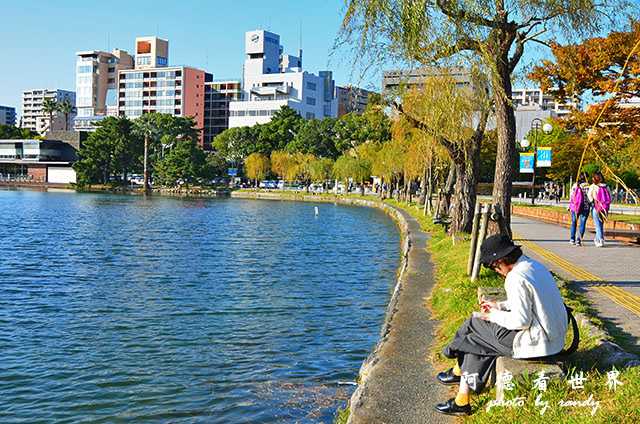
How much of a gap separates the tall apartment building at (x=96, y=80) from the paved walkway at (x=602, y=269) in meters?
150

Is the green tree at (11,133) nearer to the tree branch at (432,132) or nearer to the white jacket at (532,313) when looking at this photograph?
the tree branch at (432,132)

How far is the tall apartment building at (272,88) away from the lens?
4870 inches

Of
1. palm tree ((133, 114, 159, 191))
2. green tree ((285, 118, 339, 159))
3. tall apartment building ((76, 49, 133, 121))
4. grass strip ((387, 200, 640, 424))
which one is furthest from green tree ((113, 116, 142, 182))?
grass strip ((387, 200, 640, 424))

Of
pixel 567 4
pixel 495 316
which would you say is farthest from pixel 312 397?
pixel 567 4

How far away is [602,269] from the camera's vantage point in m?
11.9

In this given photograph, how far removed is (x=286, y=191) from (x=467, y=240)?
67142 mm

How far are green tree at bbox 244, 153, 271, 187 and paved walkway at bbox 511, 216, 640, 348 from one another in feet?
235

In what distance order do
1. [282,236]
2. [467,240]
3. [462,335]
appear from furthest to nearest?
1. [282,236]
2. [467,240]
3. [462,335]

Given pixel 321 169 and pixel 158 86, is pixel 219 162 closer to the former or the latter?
pixel 321 169

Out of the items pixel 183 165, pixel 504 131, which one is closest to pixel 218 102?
pixel 183 165

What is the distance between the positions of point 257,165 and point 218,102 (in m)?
54.0

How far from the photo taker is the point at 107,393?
311 inches

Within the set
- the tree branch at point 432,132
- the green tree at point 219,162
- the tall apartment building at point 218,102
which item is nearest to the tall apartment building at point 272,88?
the tall apartment building at point 218,102

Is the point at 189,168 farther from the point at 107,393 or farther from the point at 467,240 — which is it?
the point at 107,393
